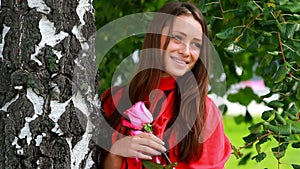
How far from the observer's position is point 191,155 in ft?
6.42

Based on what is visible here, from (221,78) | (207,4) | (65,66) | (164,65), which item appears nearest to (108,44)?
(221,78)

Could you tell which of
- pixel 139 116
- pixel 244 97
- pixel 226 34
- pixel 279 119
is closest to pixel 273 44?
pixel 226 34

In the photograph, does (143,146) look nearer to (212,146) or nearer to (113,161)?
(113,161)

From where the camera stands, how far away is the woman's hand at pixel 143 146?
180 cm

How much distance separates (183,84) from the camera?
2045 mm

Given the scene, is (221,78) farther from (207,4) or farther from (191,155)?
(191,155)

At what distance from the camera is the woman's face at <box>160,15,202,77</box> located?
6.53 ft

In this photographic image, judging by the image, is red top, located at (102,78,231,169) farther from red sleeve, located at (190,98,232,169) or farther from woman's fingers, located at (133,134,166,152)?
woman's fingers, located at (133,134,166,152)

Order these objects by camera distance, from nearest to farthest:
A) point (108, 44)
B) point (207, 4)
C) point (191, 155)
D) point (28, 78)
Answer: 1. point (28, 78)
2. point (191, 155)
3. point (207, 4)
4. point (108, 44)

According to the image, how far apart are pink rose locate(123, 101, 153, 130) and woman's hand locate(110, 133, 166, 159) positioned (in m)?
0.03

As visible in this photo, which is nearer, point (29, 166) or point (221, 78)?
point (29, 166)

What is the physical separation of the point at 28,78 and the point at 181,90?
51 centimetres

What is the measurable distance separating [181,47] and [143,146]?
0.35 metres

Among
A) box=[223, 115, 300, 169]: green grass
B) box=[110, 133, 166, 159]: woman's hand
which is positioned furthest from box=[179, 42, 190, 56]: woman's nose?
box=[223, 115, 300, 169]: green grass
